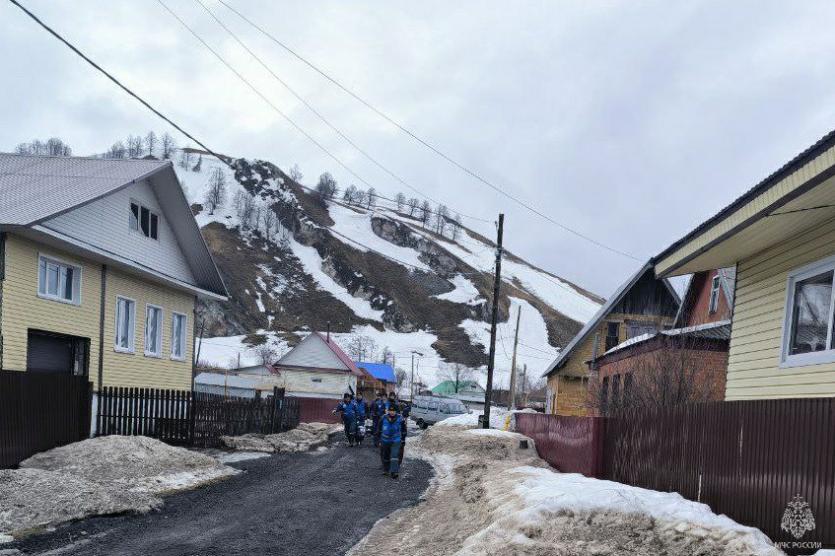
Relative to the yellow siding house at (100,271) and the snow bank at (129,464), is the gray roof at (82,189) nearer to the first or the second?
the yellow siding house at (100,271)

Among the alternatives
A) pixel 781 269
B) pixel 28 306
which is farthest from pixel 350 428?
pixel 781 269

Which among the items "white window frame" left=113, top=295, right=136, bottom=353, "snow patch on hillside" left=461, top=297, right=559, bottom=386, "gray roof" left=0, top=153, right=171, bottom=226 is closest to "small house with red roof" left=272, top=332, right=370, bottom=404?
"white window frame" left=113, top=295, right=136, bottom=353

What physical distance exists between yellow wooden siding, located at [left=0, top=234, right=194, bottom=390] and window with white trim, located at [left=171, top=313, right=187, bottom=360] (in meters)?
0.18

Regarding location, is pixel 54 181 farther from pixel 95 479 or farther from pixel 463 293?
pixel 463 293

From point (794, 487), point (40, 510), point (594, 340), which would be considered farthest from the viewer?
point (594, 340)

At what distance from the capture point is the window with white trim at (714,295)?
66.4 feet

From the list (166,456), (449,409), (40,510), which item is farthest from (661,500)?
(449,409)

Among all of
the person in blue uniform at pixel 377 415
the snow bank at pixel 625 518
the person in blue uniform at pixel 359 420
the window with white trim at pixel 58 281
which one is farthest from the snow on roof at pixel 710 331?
the window with white trim at pixel 58 281

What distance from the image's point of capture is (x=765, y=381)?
9711 millimetres

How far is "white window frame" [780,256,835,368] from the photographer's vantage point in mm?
8188

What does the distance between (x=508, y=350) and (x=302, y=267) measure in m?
49.5

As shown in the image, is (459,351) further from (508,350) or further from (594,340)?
(594,340)

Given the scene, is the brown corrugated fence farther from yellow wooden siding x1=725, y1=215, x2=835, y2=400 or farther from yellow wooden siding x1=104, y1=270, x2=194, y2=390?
Result: yellow wooden siding x1=104, y1=270, x2=194, y2=390

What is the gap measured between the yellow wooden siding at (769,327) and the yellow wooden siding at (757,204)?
917 mm
